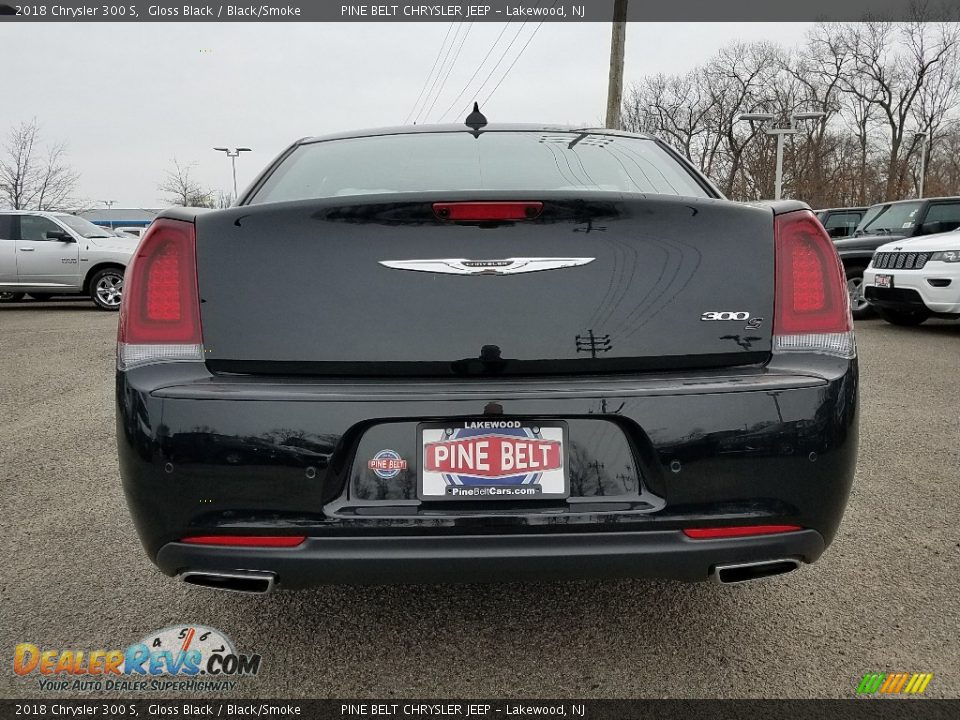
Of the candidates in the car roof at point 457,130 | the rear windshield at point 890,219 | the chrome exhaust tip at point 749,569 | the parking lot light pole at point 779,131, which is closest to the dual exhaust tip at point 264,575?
the chrome exhaust tip at point 749,569

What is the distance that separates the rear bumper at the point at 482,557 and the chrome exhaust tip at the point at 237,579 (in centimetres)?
1

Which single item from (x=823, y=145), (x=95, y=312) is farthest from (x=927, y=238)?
(x=823, y=145)

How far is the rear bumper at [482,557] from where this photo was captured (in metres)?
1.71

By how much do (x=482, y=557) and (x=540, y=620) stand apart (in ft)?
2.16

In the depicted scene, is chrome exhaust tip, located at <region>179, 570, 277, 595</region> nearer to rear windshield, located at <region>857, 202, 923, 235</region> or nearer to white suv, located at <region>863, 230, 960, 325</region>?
white suv, located at <region>863, 230, 960, 325</region>

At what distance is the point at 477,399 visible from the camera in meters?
1.70

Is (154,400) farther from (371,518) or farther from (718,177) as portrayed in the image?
(718,177)

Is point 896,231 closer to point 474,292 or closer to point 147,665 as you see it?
point 474,292

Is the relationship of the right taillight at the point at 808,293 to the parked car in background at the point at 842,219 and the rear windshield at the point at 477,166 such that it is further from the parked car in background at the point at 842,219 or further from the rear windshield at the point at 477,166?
the parked car in background at the point at 842,219

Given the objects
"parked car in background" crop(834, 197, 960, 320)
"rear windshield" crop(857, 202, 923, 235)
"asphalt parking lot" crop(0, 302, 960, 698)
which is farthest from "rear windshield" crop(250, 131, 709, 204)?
"rear windshield" crop(857, 202, 923, 235)

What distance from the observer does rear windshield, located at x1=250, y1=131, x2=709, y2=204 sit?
227cm

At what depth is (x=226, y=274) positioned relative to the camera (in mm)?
1788

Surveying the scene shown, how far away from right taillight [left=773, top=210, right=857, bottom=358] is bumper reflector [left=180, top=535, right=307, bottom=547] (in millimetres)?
1236

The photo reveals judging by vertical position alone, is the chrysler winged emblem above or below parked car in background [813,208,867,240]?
below
